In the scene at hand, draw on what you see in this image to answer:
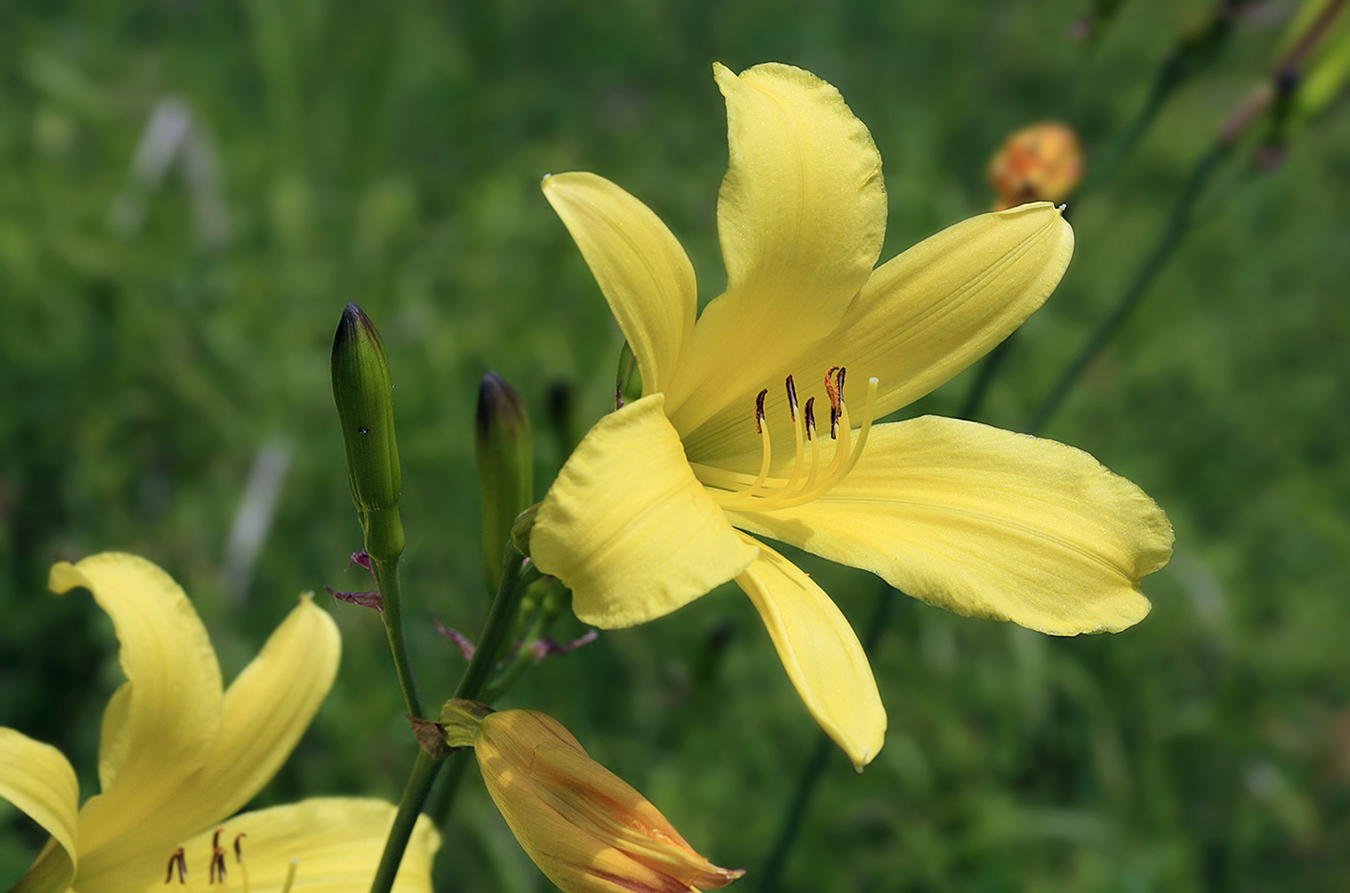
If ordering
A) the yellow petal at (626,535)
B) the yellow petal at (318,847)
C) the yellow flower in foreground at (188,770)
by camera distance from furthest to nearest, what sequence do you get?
the yellow petal at (318,847) → the yellow flower in foreground at (188,770) → the yellow petal at (626,535)

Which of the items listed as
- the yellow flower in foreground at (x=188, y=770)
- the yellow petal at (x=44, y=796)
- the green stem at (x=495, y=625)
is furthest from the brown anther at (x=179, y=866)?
the green stem at (x=495, y=625)

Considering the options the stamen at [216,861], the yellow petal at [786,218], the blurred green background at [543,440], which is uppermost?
the yellow petal at [786,218]

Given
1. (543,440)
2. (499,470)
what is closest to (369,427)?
Answer: (499,470)

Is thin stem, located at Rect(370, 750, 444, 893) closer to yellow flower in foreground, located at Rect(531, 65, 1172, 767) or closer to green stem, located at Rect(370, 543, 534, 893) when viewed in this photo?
green stem, located at Rect(370, 543, 534, 893)

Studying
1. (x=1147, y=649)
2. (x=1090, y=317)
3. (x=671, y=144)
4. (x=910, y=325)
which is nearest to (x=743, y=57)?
(x=671, y=144)

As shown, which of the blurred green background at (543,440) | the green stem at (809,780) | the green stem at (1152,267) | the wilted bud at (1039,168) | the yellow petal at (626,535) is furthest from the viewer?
the blurred green background at (543,440)

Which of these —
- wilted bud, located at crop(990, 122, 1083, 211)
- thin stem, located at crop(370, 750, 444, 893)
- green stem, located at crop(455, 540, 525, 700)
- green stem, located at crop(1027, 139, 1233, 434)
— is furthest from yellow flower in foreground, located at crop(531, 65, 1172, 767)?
green stem, located at crop(1027, 139, 1233, 434)

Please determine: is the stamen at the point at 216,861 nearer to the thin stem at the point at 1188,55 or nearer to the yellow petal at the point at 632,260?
the yellow petal at the point at 632,260

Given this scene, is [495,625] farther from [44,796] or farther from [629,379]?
[44,796]
